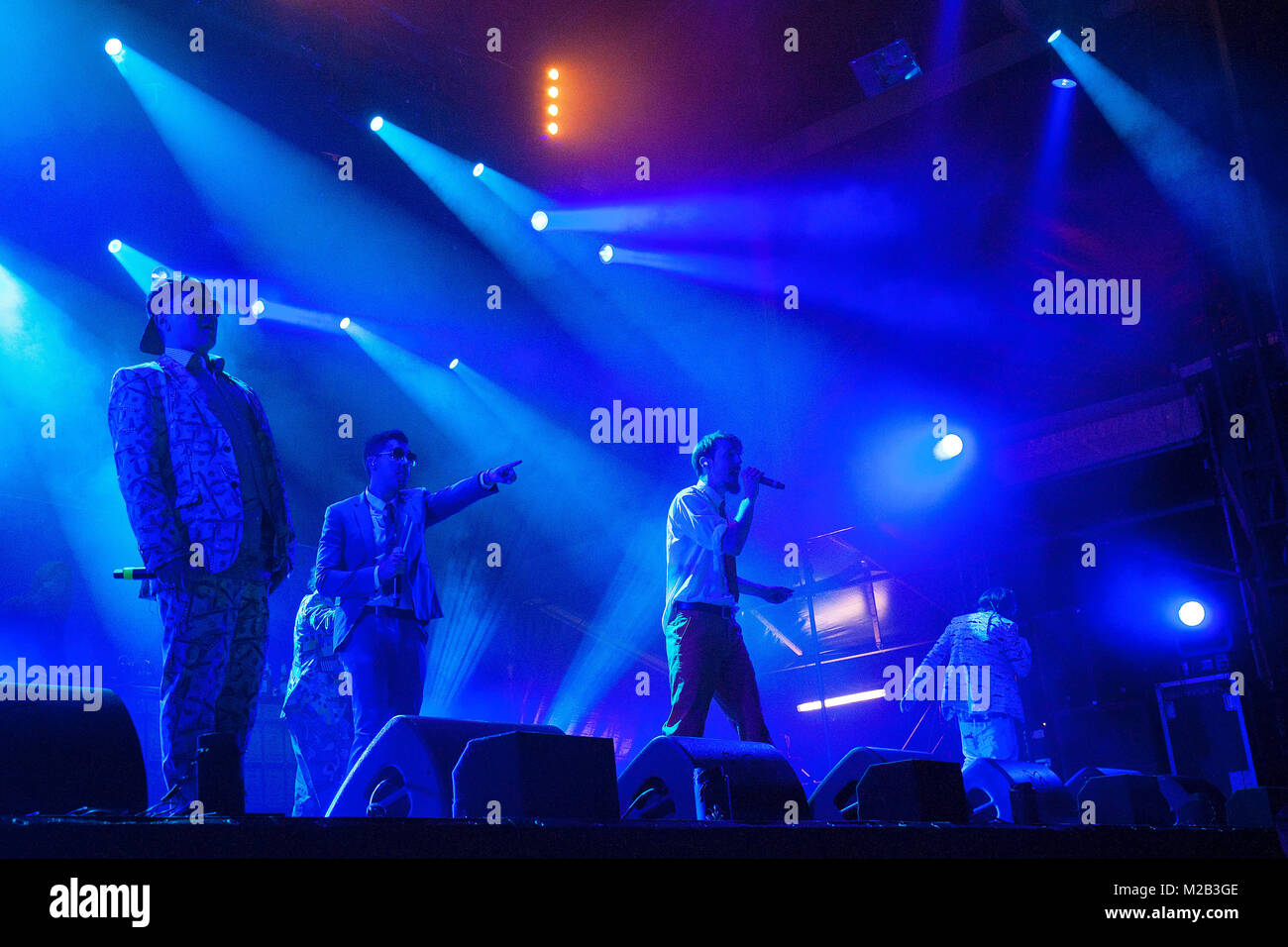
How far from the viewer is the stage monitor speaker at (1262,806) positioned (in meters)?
3.65

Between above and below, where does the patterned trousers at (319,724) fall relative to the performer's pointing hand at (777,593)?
below

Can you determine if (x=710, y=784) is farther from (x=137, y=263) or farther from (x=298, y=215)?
(x=137, y=263)

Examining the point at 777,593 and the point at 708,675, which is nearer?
the point at 708,675

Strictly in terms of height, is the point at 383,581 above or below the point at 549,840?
above

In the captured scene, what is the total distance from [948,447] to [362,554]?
897 centimetres

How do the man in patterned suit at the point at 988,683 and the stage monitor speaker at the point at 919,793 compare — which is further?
the man in patterned suit at the point at 988,683

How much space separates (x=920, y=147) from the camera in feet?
33.9

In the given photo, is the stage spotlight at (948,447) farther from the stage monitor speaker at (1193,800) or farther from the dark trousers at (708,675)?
the dark trousers at (708,675)

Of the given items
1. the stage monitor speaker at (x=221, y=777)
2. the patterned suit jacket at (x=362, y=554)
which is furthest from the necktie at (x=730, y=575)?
the stage monitor speaker at (x=221, y=777)

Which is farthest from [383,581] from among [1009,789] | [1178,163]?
[1178,163]

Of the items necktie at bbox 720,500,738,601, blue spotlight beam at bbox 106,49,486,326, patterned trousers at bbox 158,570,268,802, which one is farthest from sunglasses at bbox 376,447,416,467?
blue spotlight beam at bbox 106,49,486,326

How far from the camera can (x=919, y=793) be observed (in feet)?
10.4

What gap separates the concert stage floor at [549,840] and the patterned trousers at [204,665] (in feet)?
3.38
